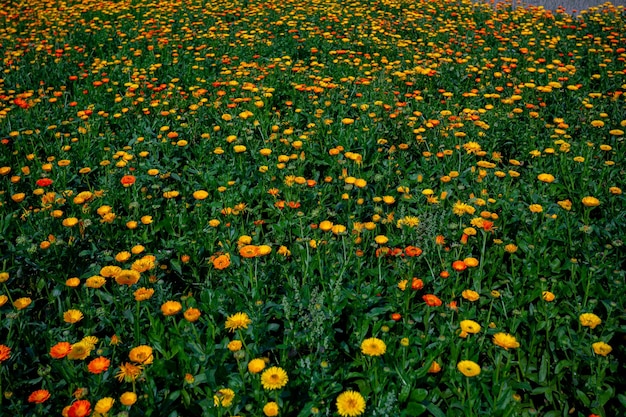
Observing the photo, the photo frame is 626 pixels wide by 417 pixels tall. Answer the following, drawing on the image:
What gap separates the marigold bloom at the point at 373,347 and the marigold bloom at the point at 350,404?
0.17m

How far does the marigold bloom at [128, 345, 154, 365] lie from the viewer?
1895 millimetres

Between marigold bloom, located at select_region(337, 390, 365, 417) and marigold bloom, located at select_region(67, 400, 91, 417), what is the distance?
88 cm

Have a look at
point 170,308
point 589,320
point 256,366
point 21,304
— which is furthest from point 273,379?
point 589,320

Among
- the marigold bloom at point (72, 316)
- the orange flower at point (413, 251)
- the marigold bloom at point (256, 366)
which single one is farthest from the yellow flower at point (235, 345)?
the orange flower at point (413, 251)

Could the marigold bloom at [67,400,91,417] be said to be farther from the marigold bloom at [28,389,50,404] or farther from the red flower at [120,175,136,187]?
the red flower at [120,175,136,187]

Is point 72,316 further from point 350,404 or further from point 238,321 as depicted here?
point 350,404

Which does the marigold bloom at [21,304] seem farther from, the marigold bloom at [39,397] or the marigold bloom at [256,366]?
the marigold bloom at [256,366]

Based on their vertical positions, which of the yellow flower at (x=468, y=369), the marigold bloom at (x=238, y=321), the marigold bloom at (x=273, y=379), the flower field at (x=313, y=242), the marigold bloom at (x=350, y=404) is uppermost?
the yellow flower at (x=468, y=369)

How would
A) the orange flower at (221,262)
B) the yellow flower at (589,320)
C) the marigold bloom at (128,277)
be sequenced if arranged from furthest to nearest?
the orange flower at (221,262) < the marigold bloom at (128,277) < the yellow flower at (589,320)

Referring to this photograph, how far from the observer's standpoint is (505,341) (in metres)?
1.95

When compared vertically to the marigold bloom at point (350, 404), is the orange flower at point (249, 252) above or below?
above

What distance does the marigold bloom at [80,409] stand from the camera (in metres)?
1.63

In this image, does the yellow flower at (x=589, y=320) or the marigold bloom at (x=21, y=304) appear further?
the marigold bloom at (x=21, y=304)

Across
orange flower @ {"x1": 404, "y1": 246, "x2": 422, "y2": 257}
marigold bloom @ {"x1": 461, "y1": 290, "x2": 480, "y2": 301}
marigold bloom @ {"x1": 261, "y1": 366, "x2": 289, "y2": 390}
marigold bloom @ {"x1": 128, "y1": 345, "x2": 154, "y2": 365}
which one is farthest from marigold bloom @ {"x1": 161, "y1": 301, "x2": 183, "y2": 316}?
marigold bloom @ {"x1": 461, "y1": 290, "x2": 480, "y2": 301}
